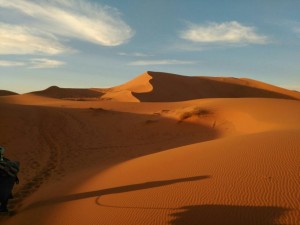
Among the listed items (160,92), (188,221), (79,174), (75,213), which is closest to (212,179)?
(188,221)

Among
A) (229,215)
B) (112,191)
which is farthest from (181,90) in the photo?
(229,215)

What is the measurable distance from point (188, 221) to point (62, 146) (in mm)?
10972

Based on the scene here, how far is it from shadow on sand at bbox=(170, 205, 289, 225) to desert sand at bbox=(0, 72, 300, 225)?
0.05 feet

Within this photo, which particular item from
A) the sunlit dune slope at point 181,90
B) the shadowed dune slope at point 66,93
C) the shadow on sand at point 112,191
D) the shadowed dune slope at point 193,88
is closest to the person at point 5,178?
the shadow on sand at point 112,191

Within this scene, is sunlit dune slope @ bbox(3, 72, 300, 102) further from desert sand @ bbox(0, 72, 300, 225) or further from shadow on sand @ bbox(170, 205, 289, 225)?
shadow on sand @ bbox(170, 205, 289, 225)

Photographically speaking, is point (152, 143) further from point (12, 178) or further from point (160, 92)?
point (160, 92)

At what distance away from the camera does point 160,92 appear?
42.0m

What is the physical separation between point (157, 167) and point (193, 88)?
39655mm

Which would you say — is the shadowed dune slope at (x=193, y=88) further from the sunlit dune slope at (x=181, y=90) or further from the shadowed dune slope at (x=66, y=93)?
the shadowed dune slope at (x=66, y=93)

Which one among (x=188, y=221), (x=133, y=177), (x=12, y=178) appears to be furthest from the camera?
(x=133, y=177)

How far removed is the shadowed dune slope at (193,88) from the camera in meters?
42.3

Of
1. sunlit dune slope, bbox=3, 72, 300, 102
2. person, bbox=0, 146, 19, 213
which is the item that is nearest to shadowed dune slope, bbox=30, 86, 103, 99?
sunlit dune slope, bbox=3, 72, 300, 102

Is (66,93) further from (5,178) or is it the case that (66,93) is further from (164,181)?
(164,181)

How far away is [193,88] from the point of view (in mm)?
47312
